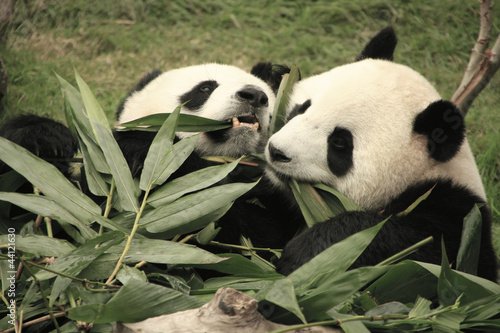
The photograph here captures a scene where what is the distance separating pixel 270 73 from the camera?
123 inches

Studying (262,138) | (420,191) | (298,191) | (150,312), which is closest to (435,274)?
(420,191)

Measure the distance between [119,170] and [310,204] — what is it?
78cm

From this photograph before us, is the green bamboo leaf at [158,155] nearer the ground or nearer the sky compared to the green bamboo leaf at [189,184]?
nearer the sky

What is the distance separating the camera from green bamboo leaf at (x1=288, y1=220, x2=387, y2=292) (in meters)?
1.83

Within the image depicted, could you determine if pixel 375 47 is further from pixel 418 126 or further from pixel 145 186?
pixel 145 186

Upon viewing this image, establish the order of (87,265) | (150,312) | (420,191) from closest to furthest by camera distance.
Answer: (150,312) → (87,265) → (420,191)

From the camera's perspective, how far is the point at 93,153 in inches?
86.2

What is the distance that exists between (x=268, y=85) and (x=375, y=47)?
1.95 ft

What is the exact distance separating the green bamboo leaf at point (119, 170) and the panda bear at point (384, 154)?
23.5 inches

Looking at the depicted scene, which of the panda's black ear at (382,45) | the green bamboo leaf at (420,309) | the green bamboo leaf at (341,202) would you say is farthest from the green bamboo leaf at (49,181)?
the panda's black ear at (382,45)

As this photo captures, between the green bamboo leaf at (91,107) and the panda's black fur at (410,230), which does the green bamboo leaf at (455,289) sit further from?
the green bamboo leaf at (91,107)

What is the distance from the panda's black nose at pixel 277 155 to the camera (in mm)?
2328

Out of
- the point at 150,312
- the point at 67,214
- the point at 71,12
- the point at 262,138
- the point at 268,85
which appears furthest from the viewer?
the point at 71,12

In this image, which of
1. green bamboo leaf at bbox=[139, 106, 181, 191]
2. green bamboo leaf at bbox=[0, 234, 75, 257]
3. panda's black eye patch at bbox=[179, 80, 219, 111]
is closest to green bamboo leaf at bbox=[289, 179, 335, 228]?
green bamboo leaf at bbox=[139, 106, 181, 191]
